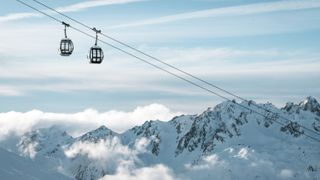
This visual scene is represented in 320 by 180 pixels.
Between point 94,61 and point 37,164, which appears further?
point 37,164

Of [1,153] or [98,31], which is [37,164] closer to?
[1,153]

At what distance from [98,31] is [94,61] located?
5.09m

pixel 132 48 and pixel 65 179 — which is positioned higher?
pixel 132 48

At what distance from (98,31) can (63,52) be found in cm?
657

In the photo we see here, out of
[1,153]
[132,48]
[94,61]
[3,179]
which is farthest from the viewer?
[1,153]

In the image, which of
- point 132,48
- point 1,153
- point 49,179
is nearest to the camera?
point 132,48

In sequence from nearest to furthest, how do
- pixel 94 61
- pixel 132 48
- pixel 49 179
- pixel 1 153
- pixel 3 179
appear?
pixel 132 48, pixel 94 61, pixel 3 179, pixel 49 179, pixel 1 153

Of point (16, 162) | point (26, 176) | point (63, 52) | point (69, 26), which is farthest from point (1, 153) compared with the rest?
point (69, 26)

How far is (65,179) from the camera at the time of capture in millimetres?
81688

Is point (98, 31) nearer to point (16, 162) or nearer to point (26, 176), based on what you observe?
point (26, 176)

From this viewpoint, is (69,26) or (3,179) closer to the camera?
(69,26)

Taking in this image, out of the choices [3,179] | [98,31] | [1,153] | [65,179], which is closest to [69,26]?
[98,31]

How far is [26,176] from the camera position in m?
78.9

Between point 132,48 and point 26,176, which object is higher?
point 132,48
